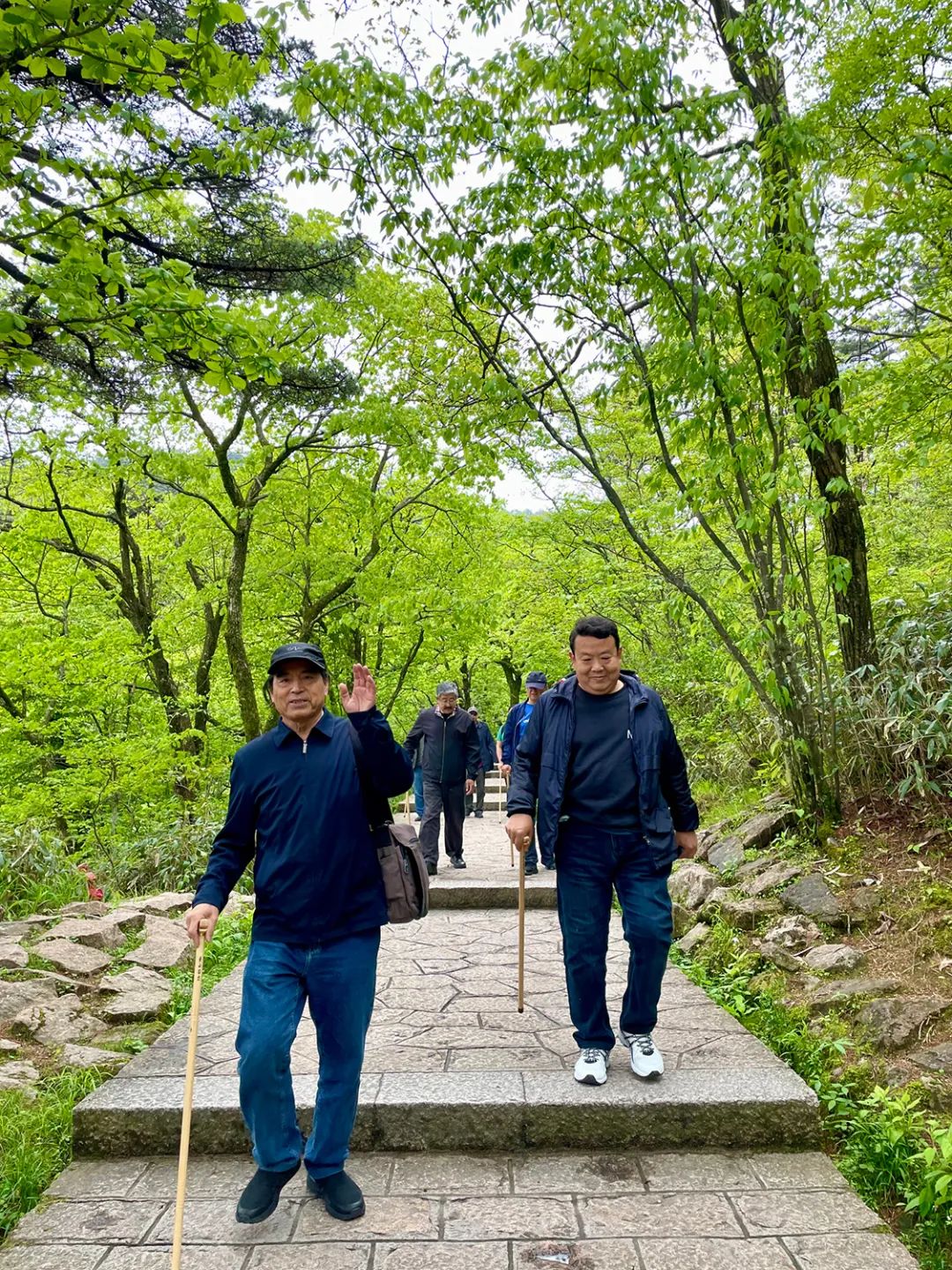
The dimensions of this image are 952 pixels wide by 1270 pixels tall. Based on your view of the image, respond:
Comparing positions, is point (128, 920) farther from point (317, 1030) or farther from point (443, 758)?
point (317, 1030)

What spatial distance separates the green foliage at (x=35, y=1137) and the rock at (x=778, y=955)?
11.9 ft

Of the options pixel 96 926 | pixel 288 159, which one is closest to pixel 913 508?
pixel 288 159

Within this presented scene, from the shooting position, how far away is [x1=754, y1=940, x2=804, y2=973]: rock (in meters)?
4.79

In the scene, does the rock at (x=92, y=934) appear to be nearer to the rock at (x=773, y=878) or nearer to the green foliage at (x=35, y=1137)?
the green foliage at (x=35, y=1137)

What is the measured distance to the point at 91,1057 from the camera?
407 cm

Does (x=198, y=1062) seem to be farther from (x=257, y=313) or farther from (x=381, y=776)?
(x=257, y=313)

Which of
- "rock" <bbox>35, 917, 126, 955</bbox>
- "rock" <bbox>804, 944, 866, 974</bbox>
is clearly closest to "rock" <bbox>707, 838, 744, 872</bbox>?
"rock" <bbox>804, 944, 866, 974</bbox>

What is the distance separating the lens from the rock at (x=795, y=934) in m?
4.95

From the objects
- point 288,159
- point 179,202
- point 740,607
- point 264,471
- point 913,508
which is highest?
point 179,202

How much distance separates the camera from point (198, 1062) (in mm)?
3957

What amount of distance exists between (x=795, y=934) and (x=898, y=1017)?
120 cm

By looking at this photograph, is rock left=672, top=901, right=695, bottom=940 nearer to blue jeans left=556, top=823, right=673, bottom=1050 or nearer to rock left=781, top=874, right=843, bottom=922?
rock left=781, top=874, right=843, bottom=922

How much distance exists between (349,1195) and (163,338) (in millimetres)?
4594

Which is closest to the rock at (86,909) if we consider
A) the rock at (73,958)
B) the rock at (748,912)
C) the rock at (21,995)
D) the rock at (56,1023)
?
the rock at (73,958)
